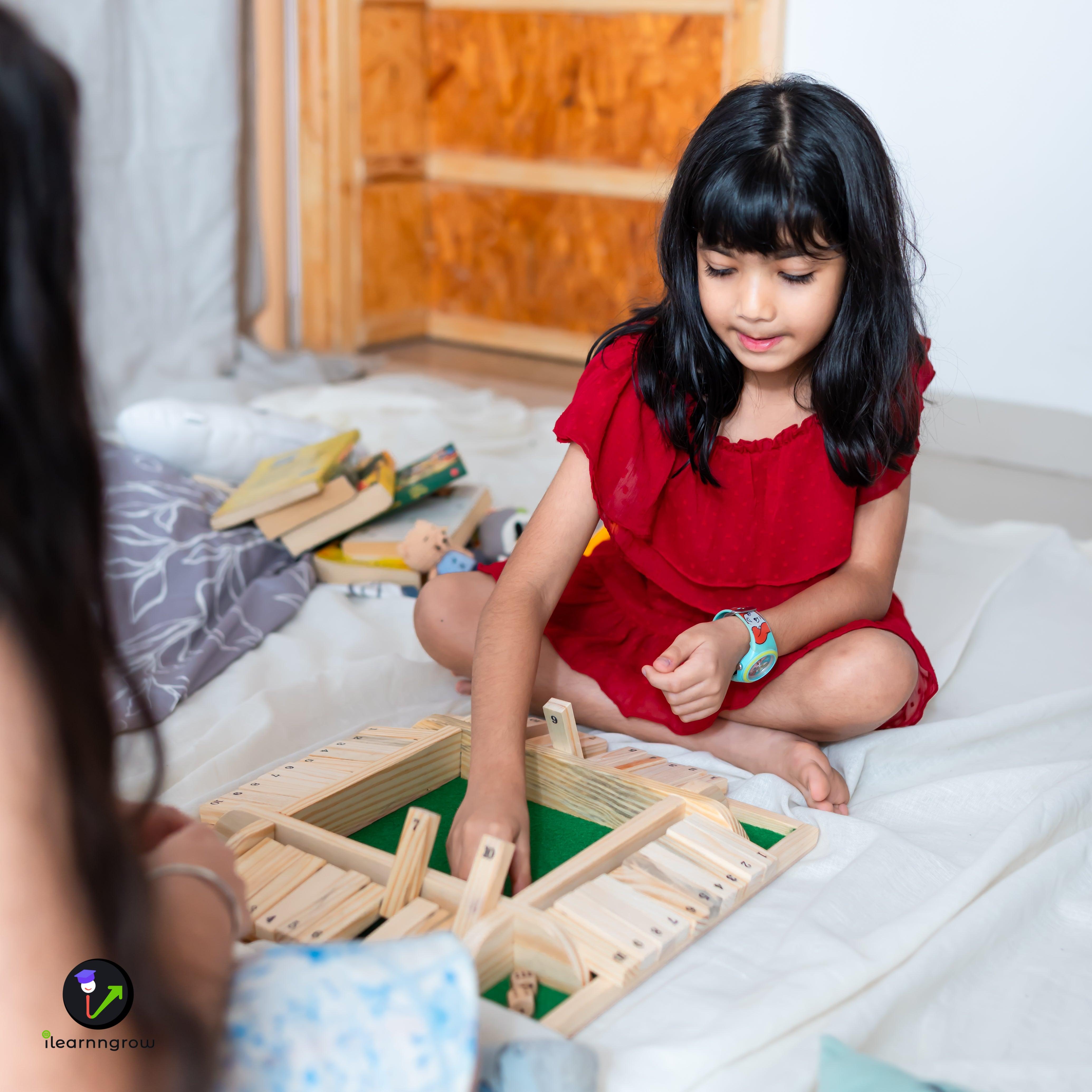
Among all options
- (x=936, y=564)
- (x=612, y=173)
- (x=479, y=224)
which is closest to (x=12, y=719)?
(x=936, y=564)

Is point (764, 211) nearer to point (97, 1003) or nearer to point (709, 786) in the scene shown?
point (709, 786)

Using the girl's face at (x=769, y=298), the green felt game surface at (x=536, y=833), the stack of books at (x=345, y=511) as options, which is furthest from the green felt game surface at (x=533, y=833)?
the stack of books at (x=345, y=511)

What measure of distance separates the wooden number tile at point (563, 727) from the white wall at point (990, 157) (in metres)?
1.54

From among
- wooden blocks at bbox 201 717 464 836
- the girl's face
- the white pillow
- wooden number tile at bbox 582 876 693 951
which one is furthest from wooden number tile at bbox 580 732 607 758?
the white pillow

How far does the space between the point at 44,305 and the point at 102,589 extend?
100 mm

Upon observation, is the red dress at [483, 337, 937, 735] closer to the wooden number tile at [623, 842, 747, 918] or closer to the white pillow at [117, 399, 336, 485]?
the wooden number tile at [623, 842, 747, 918]

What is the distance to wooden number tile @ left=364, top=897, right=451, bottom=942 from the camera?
694 mm

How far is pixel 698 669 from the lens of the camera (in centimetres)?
87

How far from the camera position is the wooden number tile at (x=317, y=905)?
2.30ft

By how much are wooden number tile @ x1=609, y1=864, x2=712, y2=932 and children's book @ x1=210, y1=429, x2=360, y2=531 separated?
0.76 metres

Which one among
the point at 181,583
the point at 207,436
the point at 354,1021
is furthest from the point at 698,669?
the point at 207,436

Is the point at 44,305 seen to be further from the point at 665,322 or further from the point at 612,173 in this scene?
the point at 612,173

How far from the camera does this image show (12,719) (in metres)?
0.38

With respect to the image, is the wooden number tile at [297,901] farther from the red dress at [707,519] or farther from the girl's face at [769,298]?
the girl's face at [769,298]
